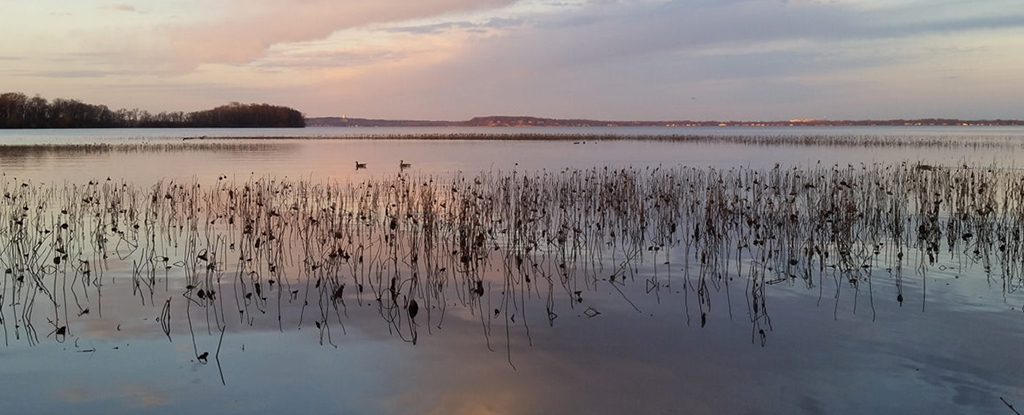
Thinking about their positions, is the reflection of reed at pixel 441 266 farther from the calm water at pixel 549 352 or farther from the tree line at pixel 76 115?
the tree line at pixel 76 115

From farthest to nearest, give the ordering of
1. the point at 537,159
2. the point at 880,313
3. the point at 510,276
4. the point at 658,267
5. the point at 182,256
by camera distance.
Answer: the point at 537,159, the point at 182,256, the point at 658,267, the point at 510,276, the point at 880,313

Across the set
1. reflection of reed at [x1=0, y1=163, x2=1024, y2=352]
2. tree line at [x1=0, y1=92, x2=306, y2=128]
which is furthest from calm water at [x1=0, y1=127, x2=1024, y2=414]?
tree line at [x1=0, y1=92, x2=306, y2=128]

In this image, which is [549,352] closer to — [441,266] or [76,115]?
[441,266]

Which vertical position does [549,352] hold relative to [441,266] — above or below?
below

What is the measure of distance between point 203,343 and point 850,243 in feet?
27.6

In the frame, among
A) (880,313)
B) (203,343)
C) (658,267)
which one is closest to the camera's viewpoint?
(203,343)

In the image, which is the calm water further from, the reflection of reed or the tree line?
the tree line

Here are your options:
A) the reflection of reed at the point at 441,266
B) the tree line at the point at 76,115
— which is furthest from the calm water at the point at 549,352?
the tree line at the point at 76,115

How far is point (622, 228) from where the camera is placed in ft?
39.9

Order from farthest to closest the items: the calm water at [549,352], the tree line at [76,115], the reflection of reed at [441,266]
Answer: the tree line at [76,115] → the reflection of reed at [441,266] → the calm water at [549,352]

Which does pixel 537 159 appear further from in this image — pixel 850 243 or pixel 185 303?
pixel 185 303

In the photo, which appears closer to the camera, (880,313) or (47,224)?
(880,313)

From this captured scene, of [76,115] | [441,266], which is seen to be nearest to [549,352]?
[441,266]

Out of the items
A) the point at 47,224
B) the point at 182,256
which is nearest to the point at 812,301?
the point at 182,256
